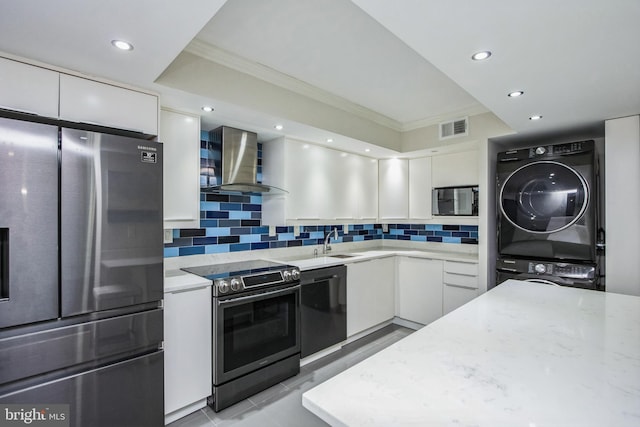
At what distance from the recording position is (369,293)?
3.45 metres

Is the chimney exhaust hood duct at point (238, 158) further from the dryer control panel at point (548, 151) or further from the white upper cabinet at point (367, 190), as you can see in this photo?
the dryer control panel at point (548, 151)

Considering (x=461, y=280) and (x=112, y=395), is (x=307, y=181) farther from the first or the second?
(x=112, y=395)

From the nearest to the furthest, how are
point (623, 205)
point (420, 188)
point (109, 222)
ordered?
point (109, 222)
point (623, 205)
point (420, 188)

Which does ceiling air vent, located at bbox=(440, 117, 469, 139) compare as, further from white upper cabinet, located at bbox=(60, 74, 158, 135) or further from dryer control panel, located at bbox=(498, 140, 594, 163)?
white upper cabinet, located at bbox=(60, 74, 158, 135)

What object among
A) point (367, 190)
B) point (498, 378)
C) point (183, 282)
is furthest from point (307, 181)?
point (498, 378)

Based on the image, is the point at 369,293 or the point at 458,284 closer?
the point at 458,284

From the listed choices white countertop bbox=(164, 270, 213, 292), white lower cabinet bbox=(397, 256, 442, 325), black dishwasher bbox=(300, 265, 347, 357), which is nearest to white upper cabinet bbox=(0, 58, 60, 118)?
white countertop bbox=(164, 270, 213, 292)

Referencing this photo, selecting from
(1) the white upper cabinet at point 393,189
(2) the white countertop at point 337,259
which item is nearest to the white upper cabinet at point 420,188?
(1) the white upper cabinet at point 393,189

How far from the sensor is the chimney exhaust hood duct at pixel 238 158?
266cm

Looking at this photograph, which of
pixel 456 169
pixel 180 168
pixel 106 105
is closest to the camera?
pixel 106 105

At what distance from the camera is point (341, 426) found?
0.67 meters

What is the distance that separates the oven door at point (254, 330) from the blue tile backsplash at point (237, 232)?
75 cm

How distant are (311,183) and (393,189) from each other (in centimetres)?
136

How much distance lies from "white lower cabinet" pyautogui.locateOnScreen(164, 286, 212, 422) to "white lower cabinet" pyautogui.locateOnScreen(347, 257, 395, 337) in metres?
1.53
